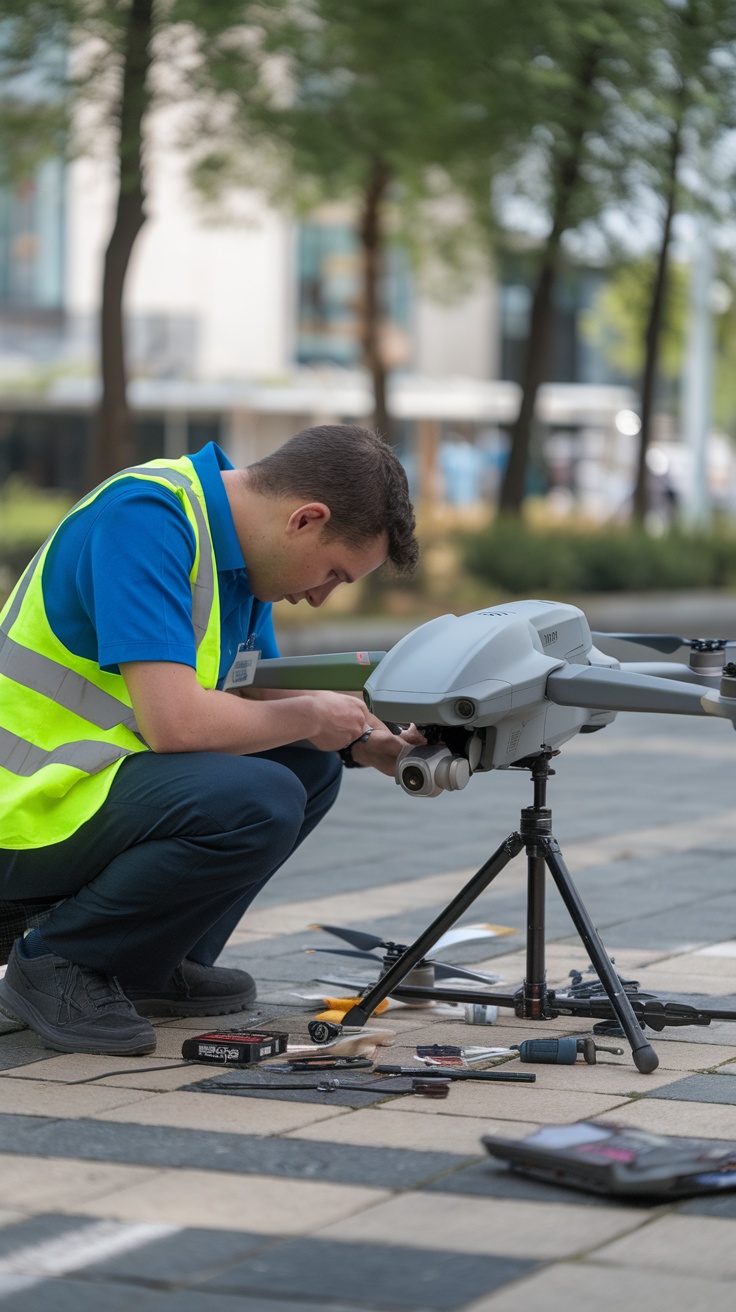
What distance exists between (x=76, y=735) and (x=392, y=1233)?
1.55 metres

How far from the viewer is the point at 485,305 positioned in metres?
58.5

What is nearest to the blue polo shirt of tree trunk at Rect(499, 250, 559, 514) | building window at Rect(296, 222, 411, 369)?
tree trunk at Rect(499, 250, 559, 514)

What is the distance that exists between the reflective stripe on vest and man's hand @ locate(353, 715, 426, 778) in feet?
1.62

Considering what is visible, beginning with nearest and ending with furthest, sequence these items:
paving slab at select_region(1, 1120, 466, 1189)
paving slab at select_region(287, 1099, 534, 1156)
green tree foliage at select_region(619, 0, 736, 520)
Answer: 1. paving slab at select_region(1, 1120, 466, 1189)
2. paving slab at select_region(287, 1099, 534, 1156)
3. green tree foliage at select_region(619, 0, 736, 520)

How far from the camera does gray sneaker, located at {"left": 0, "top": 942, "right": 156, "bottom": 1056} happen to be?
4.05 meters

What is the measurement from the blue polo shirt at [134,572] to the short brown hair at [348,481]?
0.14 meters

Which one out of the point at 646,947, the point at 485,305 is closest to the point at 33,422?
the point at 485,305

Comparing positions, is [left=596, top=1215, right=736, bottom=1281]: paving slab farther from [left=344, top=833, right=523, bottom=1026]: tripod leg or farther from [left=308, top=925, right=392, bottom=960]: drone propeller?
[left=308, top=925, right=392, bottom=960]: drone propeller

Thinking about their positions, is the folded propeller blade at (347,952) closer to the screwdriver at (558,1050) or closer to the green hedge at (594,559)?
the screwdriver at (558,1050)

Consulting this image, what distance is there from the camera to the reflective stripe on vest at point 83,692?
408cm

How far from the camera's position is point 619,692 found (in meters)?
3.72

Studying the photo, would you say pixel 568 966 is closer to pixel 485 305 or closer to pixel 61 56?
pixel 61 56

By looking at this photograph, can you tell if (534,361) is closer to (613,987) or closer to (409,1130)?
(613,987)

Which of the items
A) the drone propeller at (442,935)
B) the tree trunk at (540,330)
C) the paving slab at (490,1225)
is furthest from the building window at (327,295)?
the paving slab at (490,1225)
